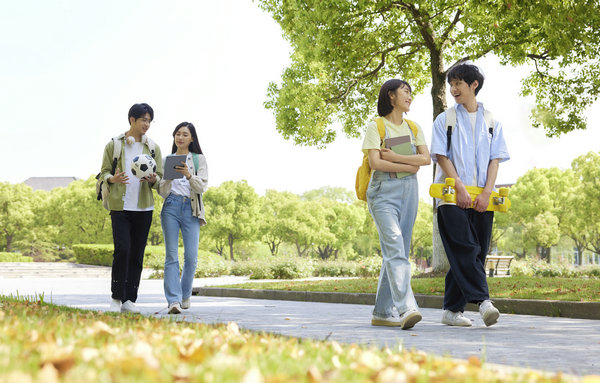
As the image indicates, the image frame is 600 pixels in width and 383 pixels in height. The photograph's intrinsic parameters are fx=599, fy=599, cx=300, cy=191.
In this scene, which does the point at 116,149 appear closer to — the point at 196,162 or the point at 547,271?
the point at 196,162

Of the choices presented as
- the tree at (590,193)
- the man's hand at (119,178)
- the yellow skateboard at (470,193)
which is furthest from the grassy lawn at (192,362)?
the tree at (590,193)

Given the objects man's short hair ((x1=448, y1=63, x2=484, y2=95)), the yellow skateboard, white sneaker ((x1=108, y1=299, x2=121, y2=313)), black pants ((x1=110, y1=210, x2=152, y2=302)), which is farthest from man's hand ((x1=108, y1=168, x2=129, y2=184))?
man's short hair ((x1=448, y1=63, x2=484, y2=95))

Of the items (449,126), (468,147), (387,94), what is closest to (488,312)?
(468,147)

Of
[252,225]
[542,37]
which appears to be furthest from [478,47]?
[252,225]

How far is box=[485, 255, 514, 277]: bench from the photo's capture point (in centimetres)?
2200

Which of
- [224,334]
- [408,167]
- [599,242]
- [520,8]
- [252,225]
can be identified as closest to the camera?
[224,334]

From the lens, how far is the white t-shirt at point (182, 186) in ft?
22.7

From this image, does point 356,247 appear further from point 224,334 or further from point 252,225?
point 224,334

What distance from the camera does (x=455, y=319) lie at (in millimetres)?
5871

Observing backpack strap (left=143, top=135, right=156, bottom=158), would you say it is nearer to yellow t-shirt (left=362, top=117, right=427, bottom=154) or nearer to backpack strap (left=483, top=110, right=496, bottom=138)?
yellow t-shirt (left=362, top=117, right=427, bottom=154)

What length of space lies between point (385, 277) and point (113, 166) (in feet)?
11.0

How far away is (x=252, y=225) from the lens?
176 ft

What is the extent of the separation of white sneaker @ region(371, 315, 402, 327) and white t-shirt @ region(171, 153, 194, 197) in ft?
8.57

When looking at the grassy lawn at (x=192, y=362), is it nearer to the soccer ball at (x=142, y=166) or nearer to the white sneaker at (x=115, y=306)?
the white sneaker at (x=115, y=306)
